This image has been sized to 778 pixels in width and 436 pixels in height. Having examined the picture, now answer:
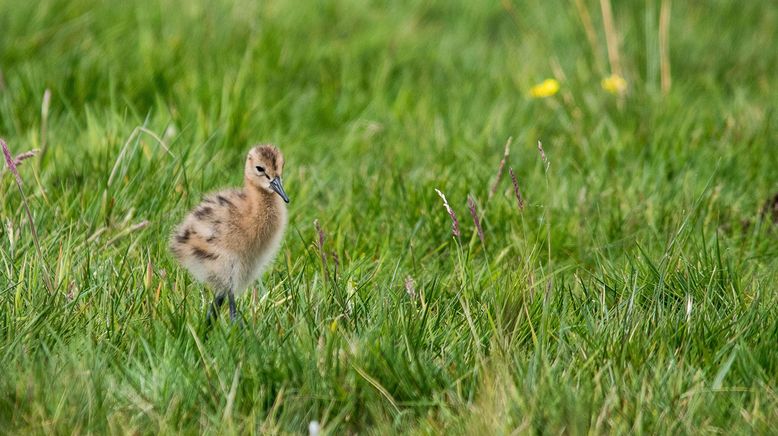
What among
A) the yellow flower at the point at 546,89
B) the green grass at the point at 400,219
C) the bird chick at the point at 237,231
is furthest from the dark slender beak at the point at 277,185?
the yellow flower at the point at 546,89

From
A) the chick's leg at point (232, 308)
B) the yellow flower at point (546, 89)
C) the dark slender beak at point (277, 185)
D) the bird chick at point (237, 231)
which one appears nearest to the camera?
the chick's leg at point (232, 308)

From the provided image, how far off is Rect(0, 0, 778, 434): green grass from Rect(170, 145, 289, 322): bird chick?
0.10 m

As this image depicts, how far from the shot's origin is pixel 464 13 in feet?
29.0

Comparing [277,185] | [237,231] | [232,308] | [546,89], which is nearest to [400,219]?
[277,185]

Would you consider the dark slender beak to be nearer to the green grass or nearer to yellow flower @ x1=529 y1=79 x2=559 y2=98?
the green grass

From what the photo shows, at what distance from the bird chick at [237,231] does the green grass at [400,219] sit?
96 mm

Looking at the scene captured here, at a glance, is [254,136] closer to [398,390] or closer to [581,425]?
[398,390]

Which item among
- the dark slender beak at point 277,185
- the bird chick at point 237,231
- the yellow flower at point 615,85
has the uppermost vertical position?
the dark slender beak at point 277,185

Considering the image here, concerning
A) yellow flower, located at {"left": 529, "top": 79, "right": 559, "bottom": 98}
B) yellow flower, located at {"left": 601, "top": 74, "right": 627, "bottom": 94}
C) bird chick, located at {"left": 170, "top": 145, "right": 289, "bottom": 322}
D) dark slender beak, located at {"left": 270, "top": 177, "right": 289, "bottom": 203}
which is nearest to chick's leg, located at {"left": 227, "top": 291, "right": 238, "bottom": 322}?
bird chick, located at {"left": 170, "top": 145, "right": 289, "bottom": 322}

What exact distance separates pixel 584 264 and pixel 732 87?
10.8ft

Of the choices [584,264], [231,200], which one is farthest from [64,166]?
[584,264]

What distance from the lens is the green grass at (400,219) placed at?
3285 mm

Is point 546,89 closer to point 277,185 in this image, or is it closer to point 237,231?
point 277,185

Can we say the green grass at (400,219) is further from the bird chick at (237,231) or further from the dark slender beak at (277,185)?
the dark slender beak at (277,185)
